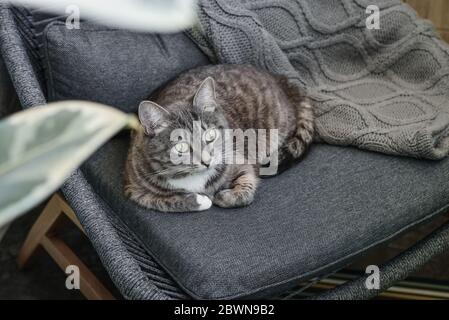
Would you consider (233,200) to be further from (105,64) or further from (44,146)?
(44,146)

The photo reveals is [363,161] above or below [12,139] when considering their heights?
below

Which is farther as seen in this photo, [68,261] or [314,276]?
[68,261]

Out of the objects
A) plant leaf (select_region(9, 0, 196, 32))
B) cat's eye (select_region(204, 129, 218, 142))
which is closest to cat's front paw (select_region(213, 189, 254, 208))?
cat's eye (select_region(204, 129, 218, 142))

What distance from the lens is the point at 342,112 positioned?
4.59ft

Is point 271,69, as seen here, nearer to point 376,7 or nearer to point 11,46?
point 376,7

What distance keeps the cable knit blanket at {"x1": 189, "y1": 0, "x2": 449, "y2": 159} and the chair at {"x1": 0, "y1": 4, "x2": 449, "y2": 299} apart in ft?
0.25

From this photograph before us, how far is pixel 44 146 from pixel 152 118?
80cm

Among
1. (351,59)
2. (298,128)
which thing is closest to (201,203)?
(298,128)

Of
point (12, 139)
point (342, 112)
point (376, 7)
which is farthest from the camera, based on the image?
point (376, 7)

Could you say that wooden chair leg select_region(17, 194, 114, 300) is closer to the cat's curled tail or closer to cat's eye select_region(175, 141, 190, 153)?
cat's eye select_region(175, 141, 190, 153)

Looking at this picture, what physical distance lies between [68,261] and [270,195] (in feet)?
2.12

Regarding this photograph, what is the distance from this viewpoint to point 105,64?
1.31 m

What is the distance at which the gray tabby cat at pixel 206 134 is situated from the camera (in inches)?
45.1
